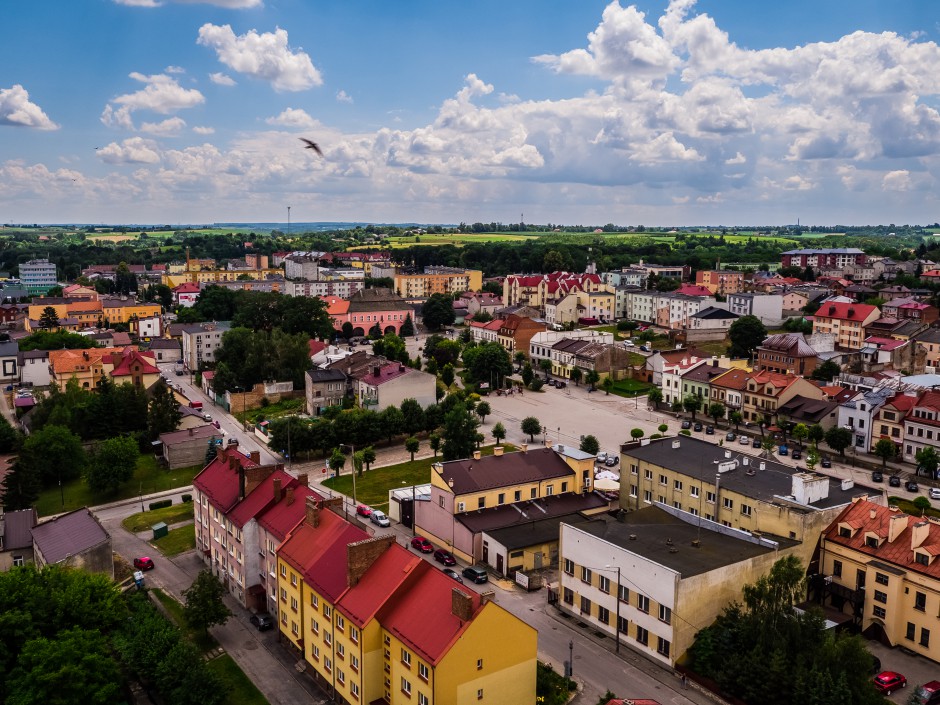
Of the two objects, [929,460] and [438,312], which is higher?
[438,312]

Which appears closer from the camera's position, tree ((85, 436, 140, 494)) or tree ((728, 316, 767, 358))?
tree ((85, 436, 140, 494))

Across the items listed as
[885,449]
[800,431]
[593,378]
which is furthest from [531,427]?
[885,449]

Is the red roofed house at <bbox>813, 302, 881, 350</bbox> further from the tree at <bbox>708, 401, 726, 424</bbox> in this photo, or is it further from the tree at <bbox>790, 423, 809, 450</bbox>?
the tree at <bbox>790, 423, 809, 450</bbox>

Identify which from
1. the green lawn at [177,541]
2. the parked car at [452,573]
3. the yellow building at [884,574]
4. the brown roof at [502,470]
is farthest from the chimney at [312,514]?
the yellow building at [884,574]

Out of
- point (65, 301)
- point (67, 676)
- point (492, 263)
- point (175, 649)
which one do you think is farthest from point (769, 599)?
point (492, 263)

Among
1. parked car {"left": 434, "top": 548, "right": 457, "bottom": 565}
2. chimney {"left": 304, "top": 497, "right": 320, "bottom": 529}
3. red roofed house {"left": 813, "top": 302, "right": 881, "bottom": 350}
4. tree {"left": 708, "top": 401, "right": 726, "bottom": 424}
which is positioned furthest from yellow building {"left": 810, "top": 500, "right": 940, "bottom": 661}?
red roofed house {"left": 813, "top": 302, "right": 881, "bottom": 350}

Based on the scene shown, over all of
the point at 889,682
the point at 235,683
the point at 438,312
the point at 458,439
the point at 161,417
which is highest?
the point at 438,312

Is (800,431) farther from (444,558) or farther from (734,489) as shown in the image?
(444,558)
